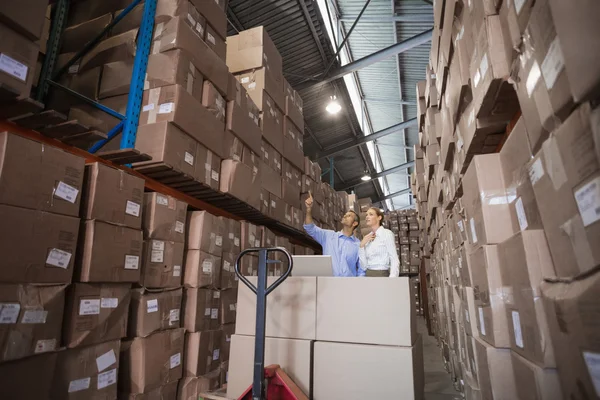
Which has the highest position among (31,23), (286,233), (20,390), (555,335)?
(31,23)

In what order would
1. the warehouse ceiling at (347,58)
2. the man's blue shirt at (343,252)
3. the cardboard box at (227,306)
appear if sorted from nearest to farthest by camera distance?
the cardboard box at (227,306) → the man's blue shirt at (343,252) → the warehouse ceiling at (347,58)

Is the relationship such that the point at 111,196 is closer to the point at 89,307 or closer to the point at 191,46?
the point at 89,307

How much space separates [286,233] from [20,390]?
3986 millimetres

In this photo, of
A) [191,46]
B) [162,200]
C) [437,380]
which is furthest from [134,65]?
[437,380]

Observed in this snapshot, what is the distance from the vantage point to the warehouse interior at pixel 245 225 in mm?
882

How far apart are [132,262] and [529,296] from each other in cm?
222

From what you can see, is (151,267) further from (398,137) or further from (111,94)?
(398,137)

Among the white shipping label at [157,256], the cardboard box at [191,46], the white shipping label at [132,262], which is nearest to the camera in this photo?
the white shipping label at [132,262]

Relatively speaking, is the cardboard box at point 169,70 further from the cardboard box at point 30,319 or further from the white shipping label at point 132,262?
the cardboard box at point 30,319

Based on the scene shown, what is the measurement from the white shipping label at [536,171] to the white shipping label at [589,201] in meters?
0.21

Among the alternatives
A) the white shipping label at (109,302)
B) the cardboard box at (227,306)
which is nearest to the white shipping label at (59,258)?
the white shipping label at (109,302)

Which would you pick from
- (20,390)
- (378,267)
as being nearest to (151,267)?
(20,390)

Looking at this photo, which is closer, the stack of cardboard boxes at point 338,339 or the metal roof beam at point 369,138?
the stack of cardboard boxes at point 338,339

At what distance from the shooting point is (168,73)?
272 cm
